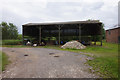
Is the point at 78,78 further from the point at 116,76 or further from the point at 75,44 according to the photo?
the point at 75,44

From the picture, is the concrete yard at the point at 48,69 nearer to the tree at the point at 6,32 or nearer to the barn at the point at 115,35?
the barn at the point at 115,35

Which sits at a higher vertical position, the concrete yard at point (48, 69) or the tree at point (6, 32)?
the tree at point (6, 32)

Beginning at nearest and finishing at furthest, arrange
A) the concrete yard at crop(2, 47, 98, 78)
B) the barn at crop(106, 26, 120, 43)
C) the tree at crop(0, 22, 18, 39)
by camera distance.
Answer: the concrete yard at crop(2, 47, 98, 78) < the barn at crop(106, 26, 120, 43) < the tree at crop(0, 22, 18, 39)

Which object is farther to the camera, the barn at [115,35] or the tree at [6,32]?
the tree at [6,32]

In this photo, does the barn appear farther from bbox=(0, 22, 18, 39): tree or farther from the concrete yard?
bbox=(0, 22, 18, 39): tree

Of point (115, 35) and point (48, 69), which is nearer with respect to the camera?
point (48, 69)

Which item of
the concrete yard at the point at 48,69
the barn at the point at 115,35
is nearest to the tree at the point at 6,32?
the concrete yard at the point at 48,69

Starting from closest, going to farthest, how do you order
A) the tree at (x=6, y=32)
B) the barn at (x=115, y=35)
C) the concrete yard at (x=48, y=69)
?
the concrete yard at (x=48, y=69)
the barn at (x=115, y=35)
the tree at (x=6, y=32)

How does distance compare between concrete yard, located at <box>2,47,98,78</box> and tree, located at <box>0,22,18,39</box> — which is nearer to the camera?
concrete yard, located at <box>2,47,98,78</box>

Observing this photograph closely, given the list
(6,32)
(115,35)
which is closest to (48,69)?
(115,35)

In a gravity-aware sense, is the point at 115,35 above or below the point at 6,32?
below

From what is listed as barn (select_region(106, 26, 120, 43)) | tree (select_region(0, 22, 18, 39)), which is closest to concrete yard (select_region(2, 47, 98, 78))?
barn (select_region(106, 26, 120, 43))

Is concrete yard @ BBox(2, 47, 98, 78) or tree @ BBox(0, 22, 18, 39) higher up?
tree @ BBox(0, 22, 18, 39)

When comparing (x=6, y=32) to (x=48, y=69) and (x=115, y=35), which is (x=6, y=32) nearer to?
(x=48, y=69)
